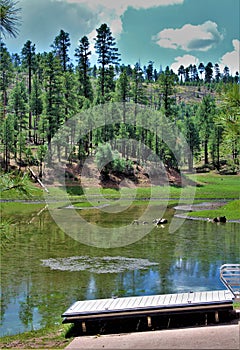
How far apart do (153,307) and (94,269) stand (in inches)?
424

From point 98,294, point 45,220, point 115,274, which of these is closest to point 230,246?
point 115,274

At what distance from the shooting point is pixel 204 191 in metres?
69.9

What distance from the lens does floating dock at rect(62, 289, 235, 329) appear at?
1120 cm

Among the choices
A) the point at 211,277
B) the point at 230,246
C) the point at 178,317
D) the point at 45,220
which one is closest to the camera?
the point at 178,317

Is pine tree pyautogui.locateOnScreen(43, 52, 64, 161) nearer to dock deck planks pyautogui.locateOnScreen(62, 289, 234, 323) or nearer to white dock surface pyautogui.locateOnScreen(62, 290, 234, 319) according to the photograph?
white dock surface pyautogui.locateOnScreen(62, 290, 234, 319)

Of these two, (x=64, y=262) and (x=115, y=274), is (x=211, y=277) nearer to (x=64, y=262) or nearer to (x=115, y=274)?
(x=115, y=274)

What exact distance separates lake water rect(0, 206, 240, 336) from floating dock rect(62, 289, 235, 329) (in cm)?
296

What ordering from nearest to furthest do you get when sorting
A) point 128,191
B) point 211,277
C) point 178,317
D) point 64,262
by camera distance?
1. point 178,317
2. point 211,277
3. point 64,262
4. point 128,191

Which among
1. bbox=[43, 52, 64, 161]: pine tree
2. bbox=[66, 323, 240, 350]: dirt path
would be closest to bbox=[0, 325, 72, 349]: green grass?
bbox=[66, 323, 240, 350]: dirt path

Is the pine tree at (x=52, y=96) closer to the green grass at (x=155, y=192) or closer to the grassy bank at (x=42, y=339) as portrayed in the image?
the green grass at (x=155, y=192)

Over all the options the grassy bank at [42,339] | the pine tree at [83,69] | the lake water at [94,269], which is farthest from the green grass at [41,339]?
the pine tree at [83,69]

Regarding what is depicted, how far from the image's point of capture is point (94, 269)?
867 inches

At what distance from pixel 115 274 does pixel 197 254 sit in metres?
5.93

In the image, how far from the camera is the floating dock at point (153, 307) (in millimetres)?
11195
